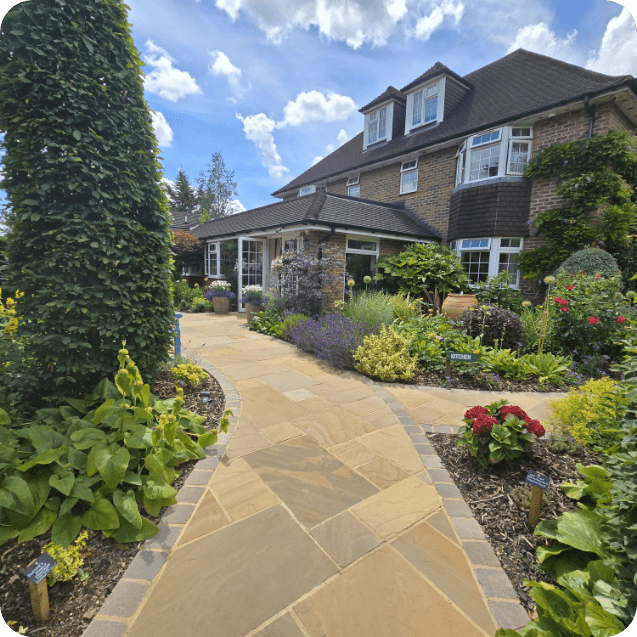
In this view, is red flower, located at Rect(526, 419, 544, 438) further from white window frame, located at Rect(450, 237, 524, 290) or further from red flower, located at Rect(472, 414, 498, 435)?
white window frame, located at Rect(450, 237, 524, 290)

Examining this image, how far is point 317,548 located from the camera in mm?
1931

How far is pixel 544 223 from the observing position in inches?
357

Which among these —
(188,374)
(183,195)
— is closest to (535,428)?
(188,374)

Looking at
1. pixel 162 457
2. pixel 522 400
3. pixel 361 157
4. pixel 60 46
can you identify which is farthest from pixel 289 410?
pixel 361 157

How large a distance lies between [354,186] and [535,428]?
14632mm

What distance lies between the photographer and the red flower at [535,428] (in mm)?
2420

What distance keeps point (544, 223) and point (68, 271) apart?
10515 millimetres

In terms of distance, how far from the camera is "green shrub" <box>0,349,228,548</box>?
1.82 m

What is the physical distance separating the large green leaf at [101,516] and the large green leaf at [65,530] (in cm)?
5

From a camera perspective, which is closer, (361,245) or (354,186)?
(361,245)

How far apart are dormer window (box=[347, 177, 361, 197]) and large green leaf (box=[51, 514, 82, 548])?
1504cm

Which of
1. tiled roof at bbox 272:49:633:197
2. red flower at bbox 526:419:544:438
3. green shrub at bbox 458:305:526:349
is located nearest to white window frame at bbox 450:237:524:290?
tiled roof at bbox 272:49:633:197

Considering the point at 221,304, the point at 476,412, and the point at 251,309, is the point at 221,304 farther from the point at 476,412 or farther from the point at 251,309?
the point at 476,412

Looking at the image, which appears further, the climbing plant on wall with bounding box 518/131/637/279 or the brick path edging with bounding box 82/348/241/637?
the climbing plant on wall with bounding box 518/131/637/279
